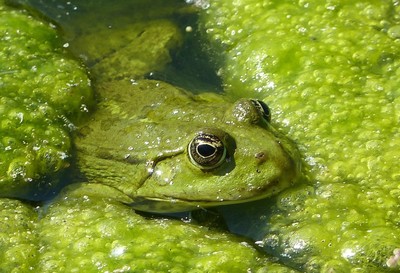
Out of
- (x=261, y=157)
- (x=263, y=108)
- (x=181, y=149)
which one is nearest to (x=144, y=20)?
(x=263, y=108)

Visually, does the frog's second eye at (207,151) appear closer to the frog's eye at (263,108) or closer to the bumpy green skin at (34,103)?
the frog's eye at (263,108)

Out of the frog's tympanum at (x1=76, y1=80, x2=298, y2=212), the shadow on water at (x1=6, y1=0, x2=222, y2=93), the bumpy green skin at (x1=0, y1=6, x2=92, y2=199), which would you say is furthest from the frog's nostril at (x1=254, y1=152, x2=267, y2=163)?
the bumpy green skin at (x1=0, y1=6, x2=92, y2=199)

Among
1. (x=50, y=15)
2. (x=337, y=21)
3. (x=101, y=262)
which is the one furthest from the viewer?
(x=50, y=15)

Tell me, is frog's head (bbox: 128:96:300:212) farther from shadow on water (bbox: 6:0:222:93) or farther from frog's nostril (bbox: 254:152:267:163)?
shadow on water (bbox: 6:0:222:93)

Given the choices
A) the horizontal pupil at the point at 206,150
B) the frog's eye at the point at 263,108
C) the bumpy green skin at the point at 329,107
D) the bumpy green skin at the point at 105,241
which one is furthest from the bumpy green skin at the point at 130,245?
the frog's eye at the point at 263,108

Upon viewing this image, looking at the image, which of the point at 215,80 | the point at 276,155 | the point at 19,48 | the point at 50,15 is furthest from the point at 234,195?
the point at 50,15

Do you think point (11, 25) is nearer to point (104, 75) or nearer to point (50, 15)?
point (50, 15)
